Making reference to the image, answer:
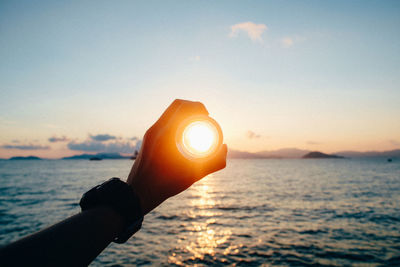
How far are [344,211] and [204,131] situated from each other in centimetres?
2175

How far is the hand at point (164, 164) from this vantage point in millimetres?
1500

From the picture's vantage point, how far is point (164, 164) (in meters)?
1.54

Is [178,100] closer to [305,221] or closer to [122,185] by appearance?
[122,185]

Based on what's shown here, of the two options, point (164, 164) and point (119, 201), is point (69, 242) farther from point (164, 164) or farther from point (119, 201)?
point (164, 164)

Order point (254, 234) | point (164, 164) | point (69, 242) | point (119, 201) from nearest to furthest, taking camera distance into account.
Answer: point (69, 242) < point (119, 201) < point (164, 164) < point (254, 234)

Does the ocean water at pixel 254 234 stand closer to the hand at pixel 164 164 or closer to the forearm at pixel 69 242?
the hand at pixel 164 164

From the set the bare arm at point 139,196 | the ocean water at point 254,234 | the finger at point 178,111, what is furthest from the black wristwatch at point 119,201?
the ocean water at point 254,234

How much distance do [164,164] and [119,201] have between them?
0.34m

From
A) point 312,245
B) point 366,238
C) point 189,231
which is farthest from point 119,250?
point 366,238

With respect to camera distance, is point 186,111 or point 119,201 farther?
point 186,111

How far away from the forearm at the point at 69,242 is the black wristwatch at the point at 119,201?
0.05 m

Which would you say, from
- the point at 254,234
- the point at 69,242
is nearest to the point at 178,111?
the point at 69,242

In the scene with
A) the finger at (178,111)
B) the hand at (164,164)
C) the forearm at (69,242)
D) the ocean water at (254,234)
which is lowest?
the ocean water at (254,234)

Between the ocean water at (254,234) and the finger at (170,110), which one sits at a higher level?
the finger at (170,110)
